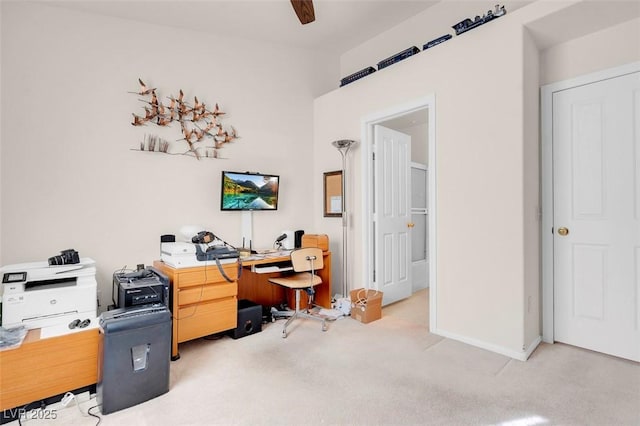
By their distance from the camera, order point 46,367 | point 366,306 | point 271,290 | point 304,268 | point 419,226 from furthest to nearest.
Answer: point 419,226 < point 271,290 < point 366,306 < point 304,268 < point 46,367

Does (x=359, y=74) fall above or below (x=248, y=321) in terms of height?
above

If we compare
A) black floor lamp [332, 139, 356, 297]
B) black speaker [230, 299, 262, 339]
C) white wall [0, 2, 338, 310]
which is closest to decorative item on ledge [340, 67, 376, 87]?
black floor lamp [332, 139, 356, 297]

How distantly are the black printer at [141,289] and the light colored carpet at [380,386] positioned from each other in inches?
21.1

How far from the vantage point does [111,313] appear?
2.03 meters

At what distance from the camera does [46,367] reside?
1.85 meters

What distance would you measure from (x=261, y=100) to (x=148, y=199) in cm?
170

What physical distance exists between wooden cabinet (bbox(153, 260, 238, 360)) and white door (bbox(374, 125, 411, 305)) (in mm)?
1706

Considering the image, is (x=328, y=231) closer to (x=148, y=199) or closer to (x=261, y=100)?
(x=261, y=100)

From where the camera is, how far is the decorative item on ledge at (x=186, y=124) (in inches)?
120

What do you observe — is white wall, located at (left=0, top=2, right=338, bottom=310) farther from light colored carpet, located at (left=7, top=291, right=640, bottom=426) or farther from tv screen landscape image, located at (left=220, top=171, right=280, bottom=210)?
light colored carpet, located at (left=7, top=291, right=640, bottom=426)

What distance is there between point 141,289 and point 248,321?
1.01m

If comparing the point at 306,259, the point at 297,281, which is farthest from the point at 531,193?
the point at 297,281

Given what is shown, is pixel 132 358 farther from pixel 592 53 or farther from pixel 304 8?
pixel 592 53

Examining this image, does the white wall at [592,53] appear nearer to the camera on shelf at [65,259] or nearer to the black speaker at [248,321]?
the black speaker at [248,321]
